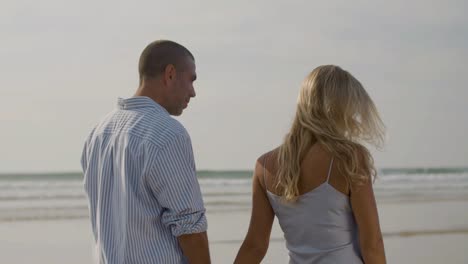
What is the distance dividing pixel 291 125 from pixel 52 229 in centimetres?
779

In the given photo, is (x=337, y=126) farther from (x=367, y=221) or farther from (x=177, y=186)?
(x=177, y=186)

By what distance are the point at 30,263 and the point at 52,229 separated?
100 inches

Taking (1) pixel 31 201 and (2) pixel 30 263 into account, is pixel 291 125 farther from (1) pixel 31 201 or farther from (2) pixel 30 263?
(1) pixel 31 201

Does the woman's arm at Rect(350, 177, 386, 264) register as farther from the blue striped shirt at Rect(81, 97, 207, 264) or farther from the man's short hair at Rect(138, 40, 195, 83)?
the man's short hair at Rect(138, 40, 195, 83)

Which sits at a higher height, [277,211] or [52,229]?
[277,211]

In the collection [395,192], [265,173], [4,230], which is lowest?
[395,192]

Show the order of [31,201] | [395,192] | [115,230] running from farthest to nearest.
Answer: [395,192]
[31,201]
[115,230]

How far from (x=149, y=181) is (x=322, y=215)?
A: 2.58 ft

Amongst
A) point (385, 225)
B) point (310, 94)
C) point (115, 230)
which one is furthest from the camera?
point (385, 225)

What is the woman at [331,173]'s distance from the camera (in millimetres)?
3068

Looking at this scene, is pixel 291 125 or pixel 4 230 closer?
pixel 291 125

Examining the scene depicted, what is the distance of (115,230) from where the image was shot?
2.83 m

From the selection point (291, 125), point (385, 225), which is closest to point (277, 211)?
point (291, 125)

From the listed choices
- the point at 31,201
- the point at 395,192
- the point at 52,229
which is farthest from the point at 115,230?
the point at 395,192
